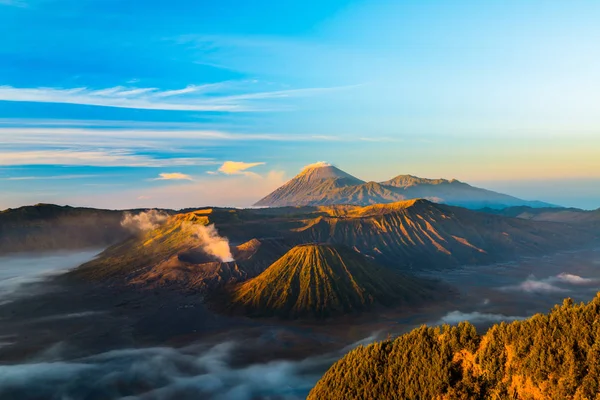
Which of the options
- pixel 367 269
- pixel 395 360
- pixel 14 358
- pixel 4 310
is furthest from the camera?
pixel 367 269

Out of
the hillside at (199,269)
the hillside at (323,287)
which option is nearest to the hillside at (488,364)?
the hillside at (323,287)

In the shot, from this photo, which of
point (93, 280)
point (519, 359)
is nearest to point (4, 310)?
point (93, 280)

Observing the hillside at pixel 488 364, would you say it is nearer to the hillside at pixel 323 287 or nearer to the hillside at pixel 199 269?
the hillside at pixel 323 287

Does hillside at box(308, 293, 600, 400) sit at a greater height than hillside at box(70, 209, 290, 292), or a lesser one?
greater

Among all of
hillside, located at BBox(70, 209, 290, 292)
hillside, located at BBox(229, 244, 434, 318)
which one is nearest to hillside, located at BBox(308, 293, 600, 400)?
hillside, located at BBox(229, 244, 434, 318)

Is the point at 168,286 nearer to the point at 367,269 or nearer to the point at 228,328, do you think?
the point at 228,328

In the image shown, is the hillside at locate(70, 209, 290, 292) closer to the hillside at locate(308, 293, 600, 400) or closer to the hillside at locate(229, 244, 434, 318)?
the hillside at locate(229, 244, 434, 318)

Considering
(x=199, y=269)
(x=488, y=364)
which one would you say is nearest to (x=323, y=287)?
(x=199, y=269)

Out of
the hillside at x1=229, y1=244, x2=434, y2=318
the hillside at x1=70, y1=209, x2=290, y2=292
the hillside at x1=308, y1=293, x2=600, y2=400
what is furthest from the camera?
the hillside at x1=70, y1=209, x2=290, y2=292
